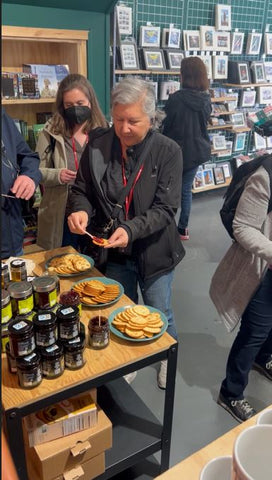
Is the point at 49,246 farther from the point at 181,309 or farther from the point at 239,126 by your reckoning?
the point at 239,126

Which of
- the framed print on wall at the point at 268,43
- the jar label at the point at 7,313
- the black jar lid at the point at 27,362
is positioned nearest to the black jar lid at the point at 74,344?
the black jar lid at the point at 27,362

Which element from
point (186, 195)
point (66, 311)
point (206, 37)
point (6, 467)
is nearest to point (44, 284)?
point (66, 311)

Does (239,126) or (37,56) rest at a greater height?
(37,56)

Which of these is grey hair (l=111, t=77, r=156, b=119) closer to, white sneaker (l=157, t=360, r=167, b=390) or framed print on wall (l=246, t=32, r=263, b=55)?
white sneaker (l=157, t=360, r=167, b=390)

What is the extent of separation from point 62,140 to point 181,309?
5.33 feet

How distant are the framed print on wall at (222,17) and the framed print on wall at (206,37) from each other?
0.12m

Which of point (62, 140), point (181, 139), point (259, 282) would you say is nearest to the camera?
point (259, 282)

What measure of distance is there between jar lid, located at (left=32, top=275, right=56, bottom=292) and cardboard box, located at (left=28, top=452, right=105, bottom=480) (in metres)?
0.66

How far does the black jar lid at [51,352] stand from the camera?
50.1 inches

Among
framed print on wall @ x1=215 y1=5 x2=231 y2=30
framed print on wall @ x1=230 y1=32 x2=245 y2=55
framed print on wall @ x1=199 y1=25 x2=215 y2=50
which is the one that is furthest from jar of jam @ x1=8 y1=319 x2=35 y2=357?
framed print on wall @ x1=230 y1=32 x2=245 y2=55

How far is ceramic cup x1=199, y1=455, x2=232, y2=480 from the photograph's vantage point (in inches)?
26.9

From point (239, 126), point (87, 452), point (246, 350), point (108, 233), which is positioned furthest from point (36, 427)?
point (239, 126)

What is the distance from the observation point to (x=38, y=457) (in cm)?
139

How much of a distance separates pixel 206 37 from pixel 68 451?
5.49m
